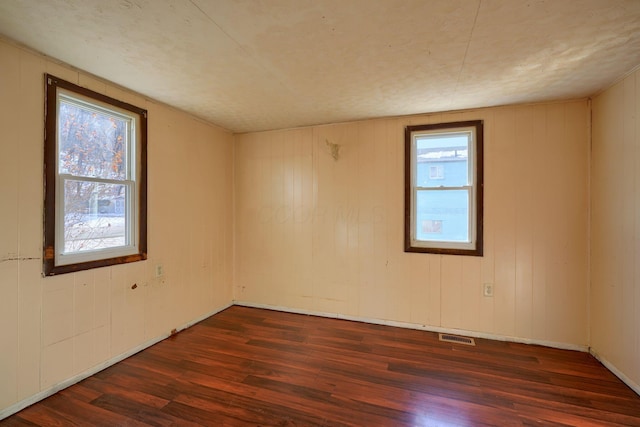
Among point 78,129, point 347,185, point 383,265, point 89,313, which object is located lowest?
point 89,313

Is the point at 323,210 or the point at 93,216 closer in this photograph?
the point at 93,216

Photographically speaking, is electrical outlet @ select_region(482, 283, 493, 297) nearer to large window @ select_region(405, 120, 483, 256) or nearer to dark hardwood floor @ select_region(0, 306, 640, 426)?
large window @ select_region(405, 120, 483, 256)

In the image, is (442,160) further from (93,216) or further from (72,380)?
(72,380)

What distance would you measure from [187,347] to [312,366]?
1.26 meters

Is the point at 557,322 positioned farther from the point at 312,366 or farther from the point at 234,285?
the point at 234,285

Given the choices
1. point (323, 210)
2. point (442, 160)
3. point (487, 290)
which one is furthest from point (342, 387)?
point (442, 160)

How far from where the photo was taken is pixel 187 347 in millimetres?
2727

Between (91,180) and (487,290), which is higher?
(91,180)

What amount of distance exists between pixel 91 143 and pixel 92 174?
253mm

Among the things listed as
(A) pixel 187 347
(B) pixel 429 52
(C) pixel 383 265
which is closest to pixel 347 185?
(C) pixel 383 265

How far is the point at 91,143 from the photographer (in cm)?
229

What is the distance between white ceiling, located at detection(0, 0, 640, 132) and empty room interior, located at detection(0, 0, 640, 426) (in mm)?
17

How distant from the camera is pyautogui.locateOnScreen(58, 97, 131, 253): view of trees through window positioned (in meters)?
2.13

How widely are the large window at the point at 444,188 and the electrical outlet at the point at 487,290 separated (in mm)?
338
